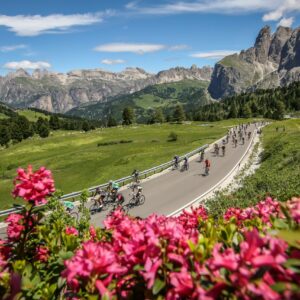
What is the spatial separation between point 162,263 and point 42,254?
2.29m

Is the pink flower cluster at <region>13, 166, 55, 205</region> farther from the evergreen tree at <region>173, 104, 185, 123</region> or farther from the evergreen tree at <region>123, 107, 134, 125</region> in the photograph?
the evergreen tree at <region>123, 107, 134, 125</region>

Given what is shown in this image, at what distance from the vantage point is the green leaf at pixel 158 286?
306cm

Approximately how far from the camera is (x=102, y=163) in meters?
66.1

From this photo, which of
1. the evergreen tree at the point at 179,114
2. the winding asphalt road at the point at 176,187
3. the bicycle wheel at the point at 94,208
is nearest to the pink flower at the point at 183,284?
the winding asphalt road at the point at 176,187

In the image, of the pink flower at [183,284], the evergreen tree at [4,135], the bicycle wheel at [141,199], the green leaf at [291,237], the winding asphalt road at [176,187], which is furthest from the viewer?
the evergreen tree at [4,135]

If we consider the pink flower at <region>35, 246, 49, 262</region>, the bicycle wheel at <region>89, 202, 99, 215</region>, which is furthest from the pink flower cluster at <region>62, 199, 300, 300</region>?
the bicycle wheel at <region>89, 202, 99, 215</region>

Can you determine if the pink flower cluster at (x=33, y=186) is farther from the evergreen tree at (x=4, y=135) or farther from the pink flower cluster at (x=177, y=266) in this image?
the evergreen tree at (x=4, y=135)

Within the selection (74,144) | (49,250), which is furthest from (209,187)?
(74,144)

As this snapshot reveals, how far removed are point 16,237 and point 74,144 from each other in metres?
104

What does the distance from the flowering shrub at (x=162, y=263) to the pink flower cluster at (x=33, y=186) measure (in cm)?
1

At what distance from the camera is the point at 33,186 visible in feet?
14.7

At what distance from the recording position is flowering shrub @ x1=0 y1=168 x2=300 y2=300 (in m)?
2.59

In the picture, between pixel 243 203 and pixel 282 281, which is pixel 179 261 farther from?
pixel 243 203

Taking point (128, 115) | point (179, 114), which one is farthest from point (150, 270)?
point (128, 115)
